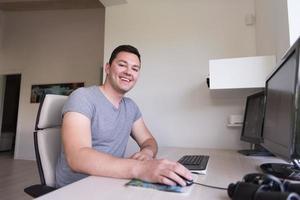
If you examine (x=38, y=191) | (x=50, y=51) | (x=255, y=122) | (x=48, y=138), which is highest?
(x=50, y=51)

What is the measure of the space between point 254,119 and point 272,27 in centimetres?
65

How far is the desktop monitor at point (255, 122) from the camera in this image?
1340 millimetres

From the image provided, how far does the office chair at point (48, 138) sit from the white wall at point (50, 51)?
358cm

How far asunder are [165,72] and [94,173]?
63.4 inches

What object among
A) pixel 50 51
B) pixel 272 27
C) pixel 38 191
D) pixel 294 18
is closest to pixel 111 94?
pixel 38 191

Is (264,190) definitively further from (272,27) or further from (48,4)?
(48,4)

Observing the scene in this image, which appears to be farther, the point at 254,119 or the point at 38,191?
the point at 254,119

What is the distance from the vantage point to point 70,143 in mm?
936

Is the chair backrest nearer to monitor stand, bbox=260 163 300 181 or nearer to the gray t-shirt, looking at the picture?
the gray t-shirt

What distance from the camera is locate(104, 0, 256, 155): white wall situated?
6.91 ft

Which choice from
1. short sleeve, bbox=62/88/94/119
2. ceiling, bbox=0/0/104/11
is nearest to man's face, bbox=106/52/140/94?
short sleeve, bbox=62/88/94/119

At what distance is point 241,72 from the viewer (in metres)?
1.56

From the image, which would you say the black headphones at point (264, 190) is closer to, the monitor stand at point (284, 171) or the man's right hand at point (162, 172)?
the man's right hand at point (162, 172)

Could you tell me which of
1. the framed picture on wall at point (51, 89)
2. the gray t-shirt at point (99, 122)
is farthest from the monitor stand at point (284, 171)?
the framed picture on wall at point (51, 89)
